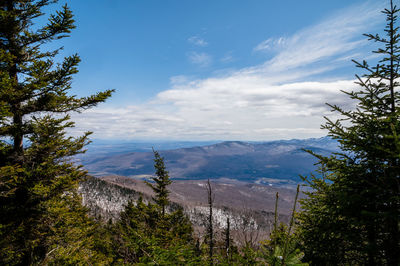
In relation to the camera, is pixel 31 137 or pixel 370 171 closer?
pixel 370 171

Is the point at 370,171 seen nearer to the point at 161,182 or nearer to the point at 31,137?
the point at 31,137

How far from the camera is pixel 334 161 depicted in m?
5.11

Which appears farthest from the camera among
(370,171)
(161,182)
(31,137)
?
(161,182)

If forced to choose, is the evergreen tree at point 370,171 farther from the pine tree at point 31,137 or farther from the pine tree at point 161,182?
the pine tree at point 161,182

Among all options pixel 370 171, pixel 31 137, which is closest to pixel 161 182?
pixel 31 137

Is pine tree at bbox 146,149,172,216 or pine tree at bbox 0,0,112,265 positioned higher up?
pine tree at bbox 0,0,112,265

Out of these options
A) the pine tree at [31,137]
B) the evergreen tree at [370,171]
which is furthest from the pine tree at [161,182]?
the evergreen tree at [370,171]

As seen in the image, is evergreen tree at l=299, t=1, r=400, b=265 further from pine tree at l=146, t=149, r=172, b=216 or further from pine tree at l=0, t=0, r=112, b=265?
pine tree at l=146, t=149, r=172, b=216

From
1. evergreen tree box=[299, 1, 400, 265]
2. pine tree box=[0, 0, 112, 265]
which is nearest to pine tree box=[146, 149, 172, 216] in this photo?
pine tree box=[0, 0, 112, 265]

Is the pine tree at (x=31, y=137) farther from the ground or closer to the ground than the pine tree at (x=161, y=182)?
farther from the ground

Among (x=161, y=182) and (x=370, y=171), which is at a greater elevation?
(x=370, y=171)

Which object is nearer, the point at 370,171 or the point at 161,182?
the point at 370,171

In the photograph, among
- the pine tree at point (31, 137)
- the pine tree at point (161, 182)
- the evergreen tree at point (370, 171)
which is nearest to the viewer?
the evergreen tree at point (370, 171)

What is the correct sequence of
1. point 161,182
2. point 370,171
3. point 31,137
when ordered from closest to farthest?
point 370,171, point 31,137, point 161,182
